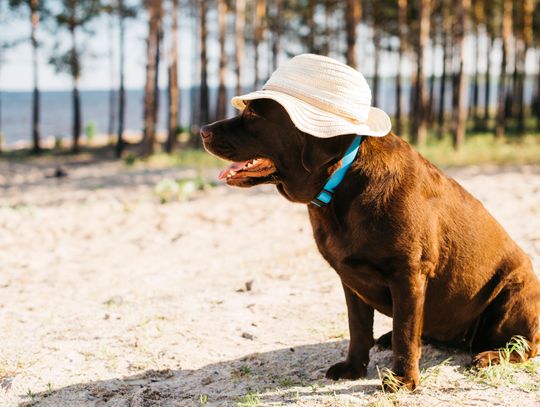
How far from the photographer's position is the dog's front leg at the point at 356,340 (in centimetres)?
381

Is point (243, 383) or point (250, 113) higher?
point (250, 113)

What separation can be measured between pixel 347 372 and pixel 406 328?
0.65m

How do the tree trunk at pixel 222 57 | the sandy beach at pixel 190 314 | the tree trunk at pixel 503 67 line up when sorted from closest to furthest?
1. the sandy beach at pixel 190 314
2. the tree trunk at pixel 222 57
3. the tree trunk at pixel 503 67

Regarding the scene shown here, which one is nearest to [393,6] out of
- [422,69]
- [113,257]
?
[422,69]

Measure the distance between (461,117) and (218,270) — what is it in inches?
655

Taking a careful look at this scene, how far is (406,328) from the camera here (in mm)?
3396

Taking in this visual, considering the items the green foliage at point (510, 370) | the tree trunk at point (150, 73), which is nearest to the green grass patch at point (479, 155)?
the tree trunk at point (150, 73)

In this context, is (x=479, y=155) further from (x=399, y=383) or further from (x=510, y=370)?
(x=399, y=383)

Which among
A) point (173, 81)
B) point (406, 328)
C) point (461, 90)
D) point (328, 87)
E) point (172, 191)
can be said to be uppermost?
point (328, 87)

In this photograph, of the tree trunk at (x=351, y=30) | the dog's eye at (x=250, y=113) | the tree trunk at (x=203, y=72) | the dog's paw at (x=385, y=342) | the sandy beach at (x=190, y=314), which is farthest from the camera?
the tree trunk at (x=203, y=72)

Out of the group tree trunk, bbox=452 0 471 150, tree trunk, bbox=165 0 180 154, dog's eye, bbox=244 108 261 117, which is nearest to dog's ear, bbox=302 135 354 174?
dog's eye, bbox=244 108 261 117

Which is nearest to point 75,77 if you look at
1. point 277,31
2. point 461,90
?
point 277,31

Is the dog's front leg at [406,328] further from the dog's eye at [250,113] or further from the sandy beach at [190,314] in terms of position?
the dog's eye at [250,113]

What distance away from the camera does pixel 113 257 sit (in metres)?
7.91
